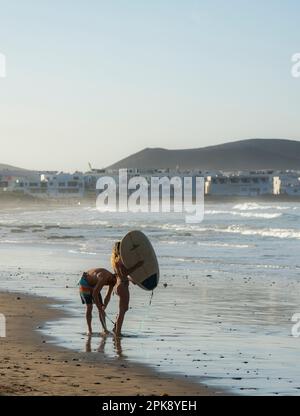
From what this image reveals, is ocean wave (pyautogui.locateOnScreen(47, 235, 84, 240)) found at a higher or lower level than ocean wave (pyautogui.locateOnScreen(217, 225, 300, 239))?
higher

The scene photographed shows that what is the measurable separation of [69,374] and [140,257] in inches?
149

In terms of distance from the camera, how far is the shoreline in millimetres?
11094

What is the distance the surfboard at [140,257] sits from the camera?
15.6 m

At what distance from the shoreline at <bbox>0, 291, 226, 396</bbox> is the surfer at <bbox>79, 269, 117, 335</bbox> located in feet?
2.71

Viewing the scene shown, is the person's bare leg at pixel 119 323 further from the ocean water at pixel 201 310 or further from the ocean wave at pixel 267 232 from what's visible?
the ocean wave at pixel 267 232

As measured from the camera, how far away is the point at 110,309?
18.8m

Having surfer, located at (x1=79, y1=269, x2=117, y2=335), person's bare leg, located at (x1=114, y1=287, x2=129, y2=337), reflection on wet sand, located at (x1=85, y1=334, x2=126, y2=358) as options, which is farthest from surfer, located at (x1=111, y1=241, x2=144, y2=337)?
reflection on wet sand, located at (x1=85, y1=334, x2=126, y2=358)

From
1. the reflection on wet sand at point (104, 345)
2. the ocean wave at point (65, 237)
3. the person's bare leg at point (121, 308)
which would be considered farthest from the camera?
the ocean wave at point (65, 237)

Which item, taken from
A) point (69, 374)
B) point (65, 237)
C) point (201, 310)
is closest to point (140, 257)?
point (201, 310)

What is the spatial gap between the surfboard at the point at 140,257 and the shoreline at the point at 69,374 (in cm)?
163

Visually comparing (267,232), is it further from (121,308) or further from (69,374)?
(69,374)

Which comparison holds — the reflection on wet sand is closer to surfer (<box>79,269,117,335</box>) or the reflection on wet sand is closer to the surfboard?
surfer (<box>79,269,117,335</box>)

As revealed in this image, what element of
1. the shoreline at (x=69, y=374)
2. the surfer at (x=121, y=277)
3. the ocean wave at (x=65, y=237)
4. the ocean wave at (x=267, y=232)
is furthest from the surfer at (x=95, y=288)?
the ocean wave at (x=267, y=232)
